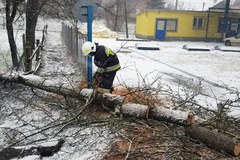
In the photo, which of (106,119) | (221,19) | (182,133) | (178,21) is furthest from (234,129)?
(221,19)

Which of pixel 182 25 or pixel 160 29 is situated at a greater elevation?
pixel 182 25

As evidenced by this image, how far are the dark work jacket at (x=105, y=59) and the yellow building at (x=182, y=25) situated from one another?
2445 cm

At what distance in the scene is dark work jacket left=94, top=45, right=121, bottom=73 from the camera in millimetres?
6434

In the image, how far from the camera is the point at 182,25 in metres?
31.2

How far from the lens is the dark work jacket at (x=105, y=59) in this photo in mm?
6434

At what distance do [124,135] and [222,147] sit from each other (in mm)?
1489

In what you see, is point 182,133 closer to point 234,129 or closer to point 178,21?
point 234,129

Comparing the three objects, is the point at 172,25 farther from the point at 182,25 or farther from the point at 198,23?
the point at 198,23

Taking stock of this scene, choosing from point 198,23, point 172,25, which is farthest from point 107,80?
point 198,23

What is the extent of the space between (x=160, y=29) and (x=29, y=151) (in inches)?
1087

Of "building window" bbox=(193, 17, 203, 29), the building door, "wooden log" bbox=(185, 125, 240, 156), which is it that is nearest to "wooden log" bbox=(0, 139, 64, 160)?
"wooden log" bbox=(185, 125, 240, 156)

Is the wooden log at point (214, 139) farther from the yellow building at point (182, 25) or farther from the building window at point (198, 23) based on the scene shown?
the building window at point (198, 23)

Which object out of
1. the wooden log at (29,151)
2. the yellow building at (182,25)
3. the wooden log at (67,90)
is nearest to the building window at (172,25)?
the yellow building at (182,25)

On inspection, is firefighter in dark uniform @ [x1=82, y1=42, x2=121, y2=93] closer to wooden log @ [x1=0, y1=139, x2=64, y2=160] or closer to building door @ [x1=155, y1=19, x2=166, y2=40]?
wooden log @ [x1=0, y1=139, x2=64, y2=160]
